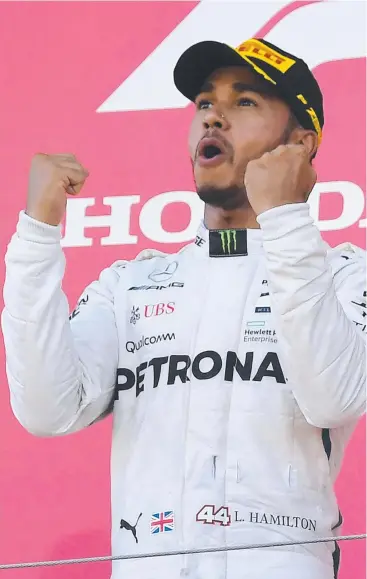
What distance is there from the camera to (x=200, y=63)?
151cm

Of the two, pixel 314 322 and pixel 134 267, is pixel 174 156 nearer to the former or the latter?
pixel 134 267

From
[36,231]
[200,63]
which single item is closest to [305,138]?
[200,63]

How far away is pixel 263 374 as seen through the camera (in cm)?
133

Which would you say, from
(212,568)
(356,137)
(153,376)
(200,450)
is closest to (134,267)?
(153,376)

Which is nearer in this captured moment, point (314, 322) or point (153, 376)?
point (314, 322)

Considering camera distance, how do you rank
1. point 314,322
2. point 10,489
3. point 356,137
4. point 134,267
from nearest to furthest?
point 314,322 < point 134,267 < point 10,489 < point 356,137

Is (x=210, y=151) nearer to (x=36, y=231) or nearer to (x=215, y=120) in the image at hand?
(x=215, y=120)

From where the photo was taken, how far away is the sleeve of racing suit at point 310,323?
3.98ft

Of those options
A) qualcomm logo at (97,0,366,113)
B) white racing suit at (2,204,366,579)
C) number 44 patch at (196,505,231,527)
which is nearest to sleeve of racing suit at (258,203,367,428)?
white racing suit at (2,204,366,579)

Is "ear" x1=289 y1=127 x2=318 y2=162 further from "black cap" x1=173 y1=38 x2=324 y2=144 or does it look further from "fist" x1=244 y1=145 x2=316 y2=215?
"fist" x1=244 y1=145 x2=316 y2=215

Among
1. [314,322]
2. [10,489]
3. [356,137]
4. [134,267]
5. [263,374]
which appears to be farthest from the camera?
[356,137]

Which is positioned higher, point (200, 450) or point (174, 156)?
point (174, 156)

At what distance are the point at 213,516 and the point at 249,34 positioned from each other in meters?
0.91

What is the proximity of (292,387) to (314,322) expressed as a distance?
7 cm
